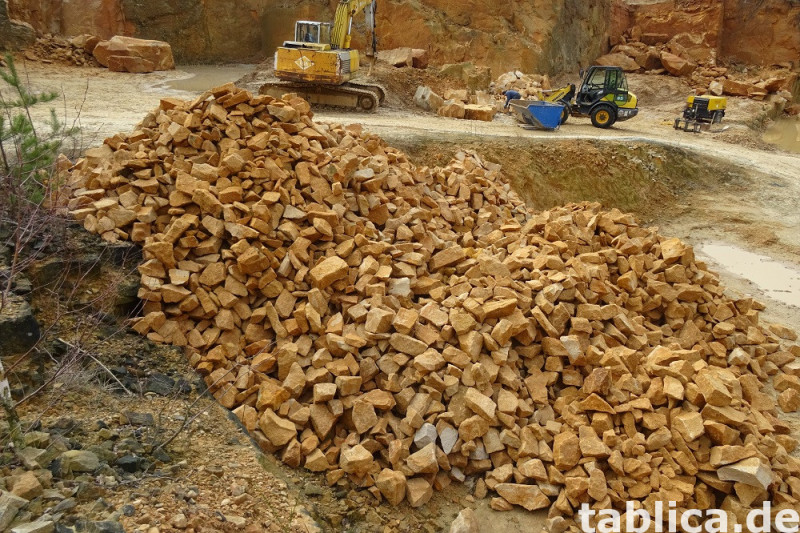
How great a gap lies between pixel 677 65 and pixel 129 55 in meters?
20.9

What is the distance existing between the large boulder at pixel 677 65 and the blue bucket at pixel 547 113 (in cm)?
1383

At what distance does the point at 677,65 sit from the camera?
2434 cm

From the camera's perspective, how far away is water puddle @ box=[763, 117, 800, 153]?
18.8 m

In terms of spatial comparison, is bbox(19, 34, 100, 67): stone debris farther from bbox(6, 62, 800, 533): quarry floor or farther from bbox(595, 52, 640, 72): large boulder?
bbox(595, 52, 640, 72): large boulder

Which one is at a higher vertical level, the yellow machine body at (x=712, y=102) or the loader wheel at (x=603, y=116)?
the yellow machine body at (x=712, y=102)

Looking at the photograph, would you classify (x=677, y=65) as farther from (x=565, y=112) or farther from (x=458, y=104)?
(x=458, y=104)

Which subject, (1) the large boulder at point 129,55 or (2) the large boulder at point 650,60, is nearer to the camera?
(1) the large boulder at point 129,55

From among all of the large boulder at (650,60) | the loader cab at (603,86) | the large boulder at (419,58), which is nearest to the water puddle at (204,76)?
the large boulder at (419,58)

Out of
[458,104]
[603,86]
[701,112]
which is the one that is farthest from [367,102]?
[701,112]

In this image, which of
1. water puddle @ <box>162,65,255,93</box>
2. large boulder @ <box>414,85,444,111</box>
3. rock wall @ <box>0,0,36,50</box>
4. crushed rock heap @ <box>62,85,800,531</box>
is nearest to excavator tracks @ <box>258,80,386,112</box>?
large boulder @ <box>414,85,444,111</box>

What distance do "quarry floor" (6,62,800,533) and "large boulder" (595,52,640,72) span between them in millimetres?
9210

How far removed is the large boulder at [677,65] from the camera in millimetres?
24266

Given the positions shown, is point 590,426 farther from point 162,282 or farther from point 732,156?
point 732,156

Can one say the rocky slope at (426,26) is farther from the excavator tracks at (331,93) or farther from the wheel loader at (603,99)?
the excavator tracks at (331,93)
